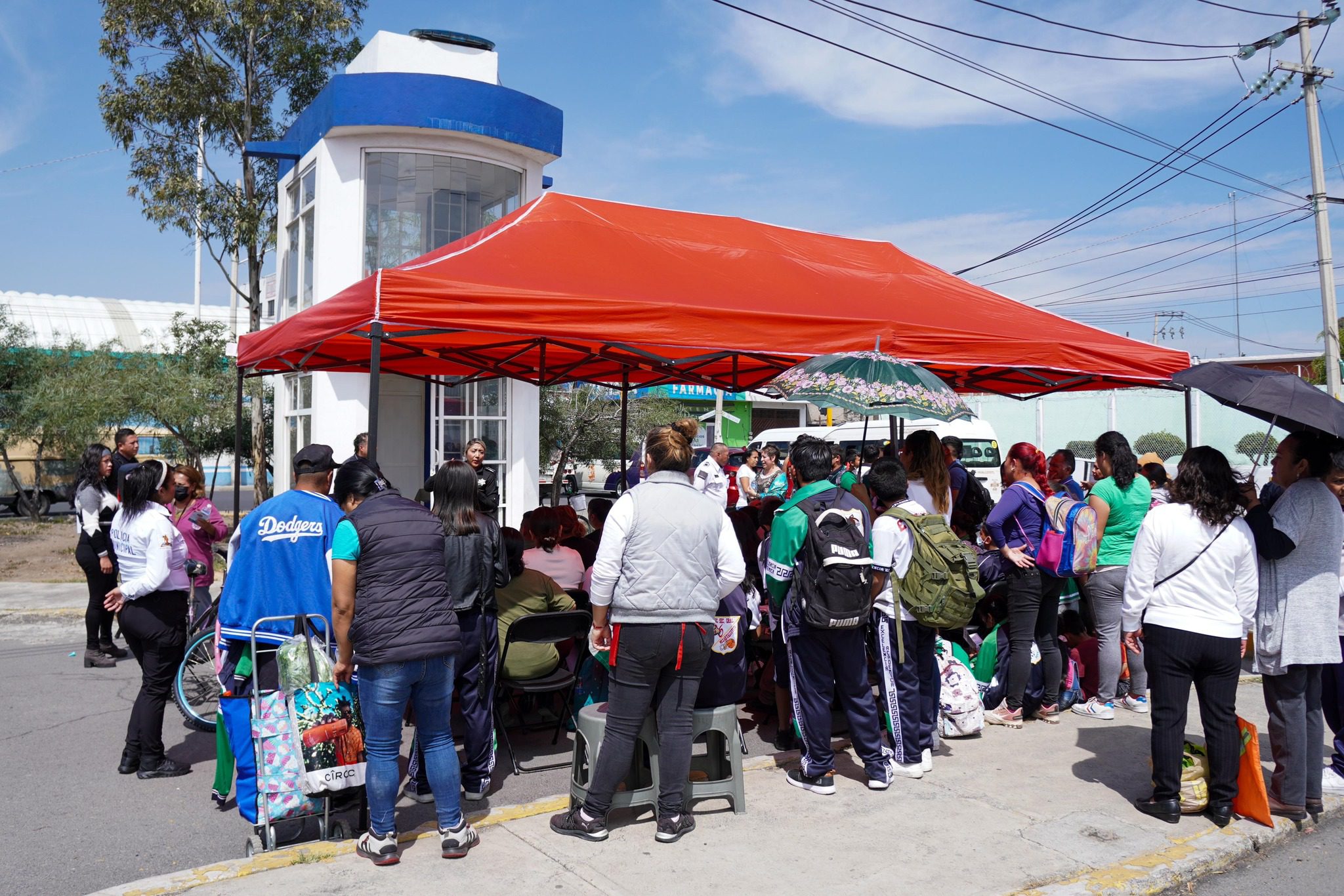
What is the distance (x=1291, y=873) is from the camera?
4113mm

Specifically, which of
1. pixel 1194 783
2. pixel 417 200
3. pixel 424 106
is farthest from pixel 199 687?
pixel 424 106

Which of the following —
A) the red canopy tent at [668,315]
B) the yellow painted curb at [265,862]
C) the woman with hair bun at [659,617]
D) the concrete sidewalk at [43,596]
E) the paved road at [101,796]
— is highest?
the red canopy tent at [668,315]

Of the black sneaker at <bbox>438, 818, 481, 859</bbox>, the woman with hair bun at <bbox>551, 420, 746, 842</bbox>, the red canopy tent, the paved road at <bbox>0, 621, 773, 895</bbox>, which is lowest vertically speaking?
the paved road at <bbox>0, 621, 773, 895</bbox>

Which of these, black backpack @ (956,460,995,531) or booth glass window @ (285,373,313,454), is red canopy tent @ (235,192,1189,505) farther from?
booth glass window @ (285,373,313,454)

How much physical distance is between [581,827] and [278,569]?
69.9 inches

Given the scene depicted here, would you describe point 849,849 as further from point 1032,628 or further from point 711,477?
point 711,477

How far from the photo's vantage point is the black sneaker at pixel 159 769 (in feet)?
16.6

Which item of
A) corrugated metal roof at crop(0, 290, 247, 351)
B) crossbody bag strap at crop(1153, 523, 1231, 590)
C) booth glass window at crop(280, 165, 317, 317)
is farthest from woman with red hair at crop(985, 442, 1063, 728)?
corrugated metal roof at crop(0, 290, 247, 351)

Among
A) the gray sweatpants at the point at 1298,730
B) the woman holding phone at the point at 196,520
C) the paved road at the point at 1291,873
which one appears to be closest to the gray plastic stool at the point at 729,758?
the paved road at the point at 1291,873

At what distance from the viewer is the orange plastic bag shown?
448 centimetres

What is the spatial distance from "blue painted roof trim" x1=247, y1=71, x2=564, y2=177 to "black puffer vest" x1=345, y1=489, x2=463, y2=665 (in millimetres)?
8544

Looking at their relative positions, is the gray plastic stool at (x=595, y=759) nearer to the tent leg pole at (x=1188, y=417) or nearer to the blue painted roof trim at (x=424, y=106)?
the tent leg pole at (x=1188, y=417)

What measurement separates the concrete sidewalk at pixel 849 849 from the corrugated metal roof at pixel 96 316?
138 ft

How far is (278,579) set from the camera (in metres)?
4.21
